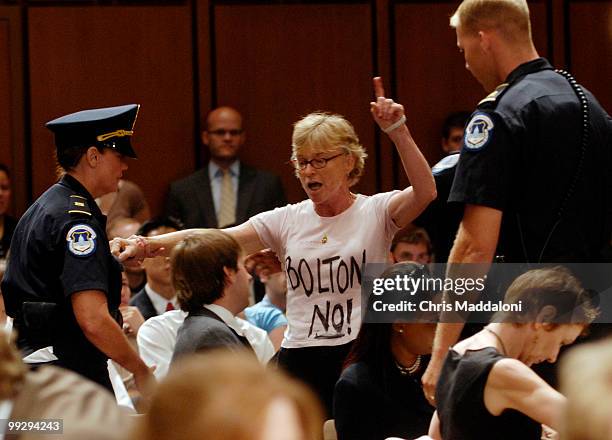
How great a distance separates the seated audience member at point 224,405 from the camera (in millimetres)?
1074

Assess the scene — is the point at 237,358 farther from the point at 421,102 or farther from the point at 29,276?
the point at 421,102

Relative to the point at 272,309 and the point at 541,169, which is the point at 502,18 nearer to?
the point at 541,169

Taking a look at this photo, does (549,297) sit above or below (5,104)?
below

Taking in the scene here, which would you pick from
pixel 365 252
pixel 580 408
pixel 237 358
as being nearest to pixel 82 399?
pixel 237 358

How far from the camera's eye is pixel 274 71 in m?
6.43

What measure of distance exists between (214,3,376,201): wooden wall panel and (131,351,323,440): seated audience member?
526cm

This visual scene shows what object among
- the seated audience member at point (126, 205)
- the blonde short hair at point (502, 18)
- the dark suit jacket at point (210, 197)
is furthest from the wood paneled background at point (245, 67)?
the blonde short hair at point (502, 18)

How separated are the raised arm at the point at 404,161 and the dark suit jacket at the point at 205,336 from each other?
656mm

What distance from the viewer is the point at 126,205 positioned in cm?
580

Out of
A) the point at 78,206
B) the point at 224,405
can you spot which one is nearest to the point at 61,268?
the point at 78,206

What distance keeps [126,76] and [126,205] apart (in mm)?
897

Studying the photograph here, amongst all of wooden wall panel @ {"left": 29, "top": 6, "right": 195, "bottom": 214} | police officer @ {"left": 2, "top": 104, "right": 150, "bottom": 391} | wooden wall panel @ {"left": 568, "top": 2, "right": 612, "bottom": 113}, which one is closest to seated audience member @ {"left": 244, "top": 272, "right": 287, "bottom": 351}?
police officer @ {"left": 2, "top": 104, "right": 150, "bottom": 391}

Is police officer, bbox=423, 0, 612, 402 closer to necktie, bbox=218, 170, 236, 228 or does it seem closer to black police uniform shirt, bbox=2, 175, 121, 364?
black police uniform shirt, bbox=2, 175, 121, 364

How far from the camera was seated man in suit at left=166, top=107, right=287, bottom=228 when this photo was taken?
237 inches
